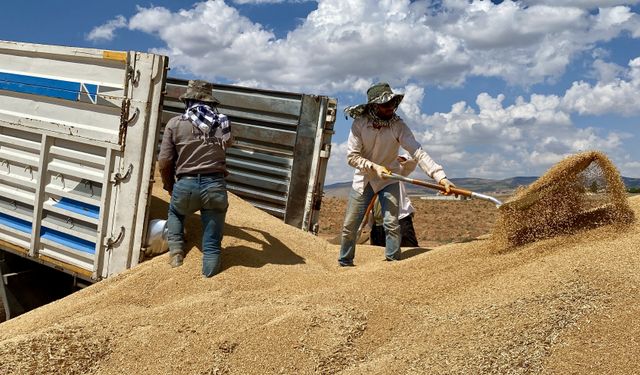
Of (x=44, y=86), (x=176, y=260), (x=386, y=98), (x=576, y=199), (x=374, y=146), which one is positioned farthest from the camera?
(x=44, y=86)

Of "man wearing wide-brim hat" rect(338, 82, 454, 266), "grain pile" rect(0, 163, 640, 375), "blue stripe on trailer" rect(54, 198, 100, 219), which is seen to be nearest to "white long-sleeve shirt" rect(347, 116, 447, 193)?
"man wearing wide-brim hat" rect(338, 82, 454, 266)

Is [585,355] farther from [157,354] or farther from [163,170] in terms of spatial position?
[163,170]

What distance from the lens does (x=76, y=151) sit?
5398 millimetres

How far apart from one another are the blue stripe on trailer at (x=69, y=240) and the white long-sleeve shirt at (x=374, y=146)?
7.65ft

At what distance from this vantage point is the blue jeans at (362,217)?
5.20 meters

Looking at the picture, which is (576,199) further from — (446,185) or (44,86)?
(44,86)

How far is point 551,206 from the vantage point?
434cm

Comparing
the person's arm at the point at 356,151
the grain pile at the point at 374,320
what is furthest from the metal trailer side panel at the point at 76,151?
the person's arm at the point at 356,151

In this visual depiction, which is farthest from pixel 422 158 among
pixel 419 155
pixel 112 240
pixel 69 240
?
pixel 69 240

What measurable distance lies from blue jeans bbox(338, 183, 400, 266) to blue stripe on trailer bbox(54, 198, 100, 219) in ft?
6.91

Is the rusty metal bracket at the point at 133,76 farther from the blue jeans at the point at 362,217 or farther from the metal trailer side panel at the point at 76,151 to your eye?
the blue jeans at the point at 362,217

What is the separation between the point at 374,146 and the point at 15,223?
3380 millimetres

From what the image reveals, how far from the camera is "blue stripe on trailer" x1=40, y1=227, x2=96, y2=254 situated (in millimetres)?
5363

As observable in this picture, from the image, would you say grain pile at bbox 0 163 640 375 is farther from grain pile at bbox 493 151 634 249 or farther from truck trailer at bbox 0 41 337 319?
truck trailer at bbox 0 41 337 319
